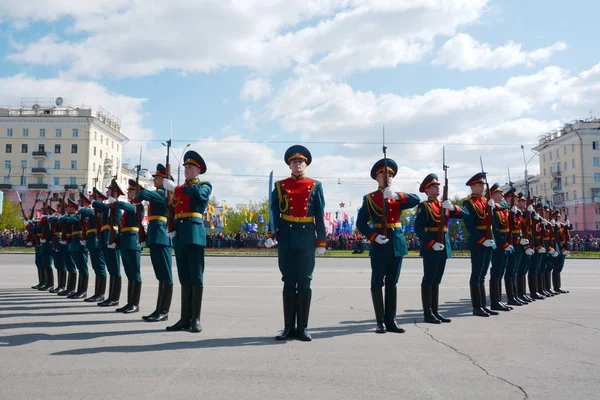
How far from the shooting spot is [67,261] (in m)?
11.1

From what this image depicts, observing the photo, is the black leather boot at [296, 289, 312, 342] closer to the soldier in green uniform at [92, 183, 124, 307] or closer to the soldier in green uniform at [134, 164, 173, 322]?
the soldier in green uniform at [134, 164, 173, 322]

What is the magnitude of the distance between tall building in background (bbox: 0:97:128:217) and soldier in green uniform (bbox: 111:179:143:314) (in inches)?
2756

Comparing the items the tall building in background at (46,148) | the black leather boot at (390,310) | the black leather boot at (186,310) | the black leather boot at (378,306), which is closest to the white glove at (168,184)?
the black leather boot at (186,310)

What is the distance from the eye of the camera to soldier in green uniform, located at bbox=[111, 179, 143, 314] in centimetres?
860

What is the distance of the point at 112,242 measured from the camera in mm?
9039

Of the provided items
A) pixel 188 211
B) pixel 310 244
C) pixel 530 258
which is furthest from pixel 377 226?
pixel 530 258

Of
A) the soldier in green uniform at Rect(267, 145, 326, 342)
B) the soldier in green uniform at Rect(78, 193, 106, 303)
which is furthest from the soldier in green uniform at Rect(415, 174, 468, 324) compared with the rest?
the soldier in green uniform at Rect(78, 193, 106, 303)

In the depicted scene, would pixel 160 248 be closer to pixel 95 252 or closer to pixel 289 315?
pixel 289 315

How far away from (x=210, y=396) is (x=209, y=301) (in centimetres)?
614

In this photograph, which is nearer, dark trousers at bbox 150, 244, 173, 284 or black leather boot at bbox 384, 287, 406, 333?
black leather boot at bbox 384, 287, 406, 333

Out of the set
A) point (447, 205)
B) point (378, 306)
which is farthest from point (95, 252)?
point (447, 205)

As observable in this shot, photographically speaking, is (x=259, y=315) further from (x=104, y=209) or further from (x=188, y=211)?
(x=104, y=209)

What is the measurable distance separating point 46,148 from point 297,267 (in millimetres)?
77476

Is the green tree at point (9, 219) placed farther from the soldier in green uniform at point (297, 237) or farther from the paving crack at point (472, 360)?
the paving crack at point (472, 360)
